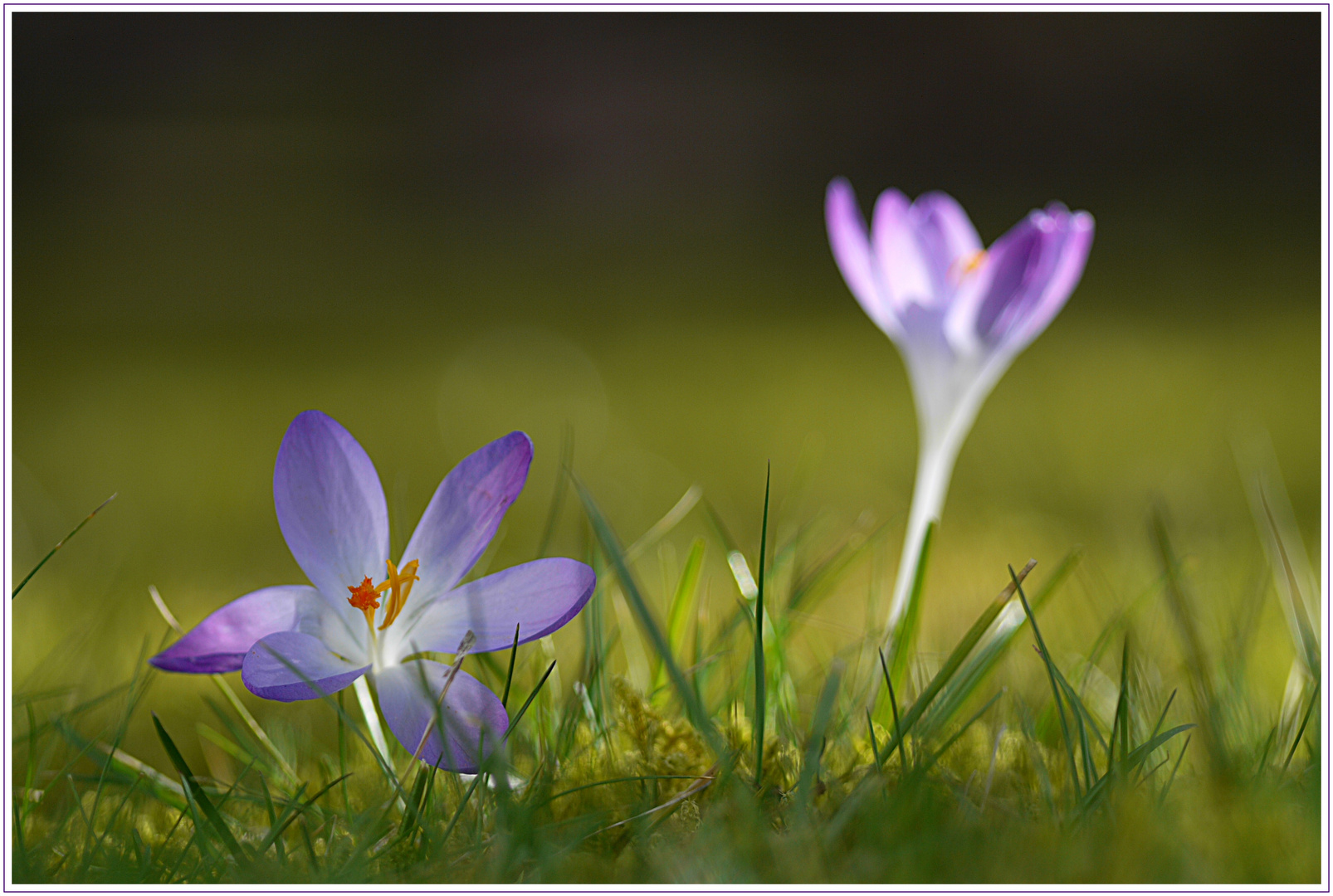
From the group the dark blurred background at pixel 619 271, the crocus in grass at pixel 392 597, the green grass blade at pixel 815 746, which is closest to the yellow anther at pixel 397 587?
the crocus in grass at pixel 392 597

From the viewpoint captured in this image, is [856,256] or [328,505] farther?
[856,256]

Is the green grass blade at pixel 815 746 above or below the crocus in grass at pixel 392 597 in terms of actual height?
below

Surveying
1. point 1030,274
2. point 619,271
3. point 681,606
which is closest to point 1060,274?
point 1030,274

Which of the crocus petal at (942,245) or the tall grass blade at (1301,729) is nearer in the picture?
the tall grass blade at (1301,729)

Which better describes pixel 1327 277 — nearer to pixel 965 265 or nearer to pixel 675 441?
pixel 965 265

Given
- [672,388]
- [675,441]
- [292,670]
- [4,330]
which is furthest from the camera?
[672,388]

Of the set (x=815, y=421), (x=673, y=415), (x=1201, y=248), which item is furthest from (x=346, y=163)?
(x=1201, y=248)

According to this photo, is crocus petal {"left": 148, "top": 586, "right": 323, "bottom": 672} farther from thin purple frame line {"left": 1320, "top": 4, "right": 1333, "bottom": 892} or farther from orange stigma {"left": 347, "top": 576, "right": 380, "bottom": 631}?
thin purple frame line {"left": 1320, "top": 4, "right": 1333, "bottom": 892}

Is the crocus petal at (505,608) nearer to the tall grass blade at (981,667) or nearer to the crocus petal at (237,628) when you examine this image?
the crocus petal at (237,628)
